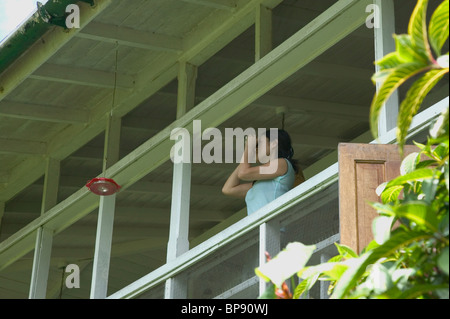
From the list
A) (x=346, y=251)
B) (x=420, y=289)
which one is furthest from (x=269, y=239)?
(x=420, y=289)

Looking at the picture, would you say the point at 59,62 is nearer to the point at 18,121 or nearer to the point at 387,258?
the point at 18,121

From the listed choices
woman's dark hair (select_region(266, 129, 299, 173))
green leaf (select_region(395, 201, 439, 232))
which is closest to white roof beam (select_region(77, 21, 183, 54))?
woman's dark hair (select_region(266, 129, 299, 173))

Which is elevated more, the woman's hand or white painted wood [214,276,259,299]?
the woman's hand

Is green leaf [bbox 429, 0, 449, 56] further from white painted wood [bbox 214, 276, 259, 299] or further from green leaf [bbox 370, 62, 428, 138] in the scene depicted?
white painted wood [bbox 214, 276, 259, 299]

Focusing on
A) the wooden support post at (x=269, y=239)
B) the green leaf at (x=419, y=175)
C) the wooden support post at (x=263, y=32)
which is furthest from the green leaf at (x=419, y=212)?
the wooden support post at (x=263, y=32)

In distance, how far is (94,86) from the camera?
759 cm

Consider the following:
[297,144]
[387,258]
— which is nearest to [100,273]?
[297,144]

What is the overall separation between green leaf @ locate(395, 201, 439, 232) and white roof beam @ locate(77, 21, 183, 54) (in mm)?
4013

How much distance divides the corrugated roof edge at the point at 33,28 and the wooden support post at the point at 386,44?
71.1 inches

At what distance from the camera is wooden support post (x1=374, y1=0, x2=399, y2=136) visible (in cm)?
515

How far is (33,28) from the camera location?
6.50 metres

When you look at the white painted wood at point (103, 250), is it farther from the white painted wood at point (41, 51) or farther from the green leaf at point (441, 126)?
the green leaf at point (441, 126)

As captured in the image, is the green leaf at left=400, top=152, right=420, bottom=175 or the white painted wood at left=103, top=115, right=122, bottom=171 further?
the white painted wood at left=103, top=115, right=122, bottom=171

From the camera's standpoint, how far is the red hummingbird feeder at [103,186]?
6871mm
